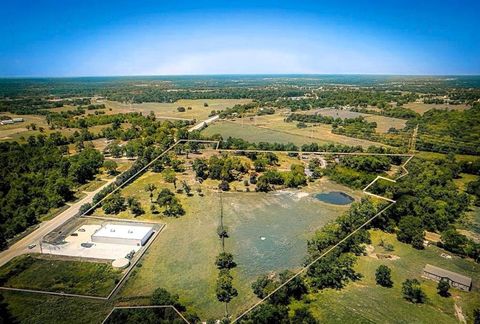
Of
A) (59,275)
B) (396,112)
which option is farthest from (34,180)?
(396,112)

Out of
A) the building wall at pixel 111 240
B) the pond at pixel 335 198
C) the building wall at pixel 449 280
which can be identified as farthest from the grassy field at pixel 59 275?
the pond at pixel 335 198

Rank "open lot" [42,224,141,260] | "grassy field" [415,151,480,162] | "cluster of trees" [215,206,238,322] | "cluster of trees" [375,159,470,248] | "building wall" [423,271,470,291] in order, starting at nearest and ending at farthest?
"cluster of trees" [215,206,238,322]
"building wall" [423,271,470,291]
"open lot" [42,224,141,260]
"cluster of trees" [375,159,470,248]
"grassy field" [415,151,480,162]

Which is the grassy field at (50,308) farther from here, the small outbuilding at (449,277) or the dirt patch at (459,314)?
the small outbuilding at (449,277)

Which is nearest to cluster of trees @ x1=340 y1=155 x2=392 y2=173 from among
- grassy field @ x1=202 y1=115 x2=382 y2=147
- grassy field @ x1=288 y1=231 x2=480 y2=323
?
grassy field @ x1=202 y1=115 x2=382 y2=147

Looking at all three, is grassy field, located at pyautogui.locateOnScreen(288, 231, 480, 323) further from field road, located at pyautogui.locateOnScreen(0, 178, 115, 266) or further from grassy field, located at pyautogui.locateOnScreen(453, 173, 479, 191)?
field road, located at pyautogui.locateOnScreen(0, 178, 115, 266)

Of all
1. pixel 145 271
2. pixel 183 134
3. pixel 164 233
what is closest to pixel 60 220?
pixel 164 233
